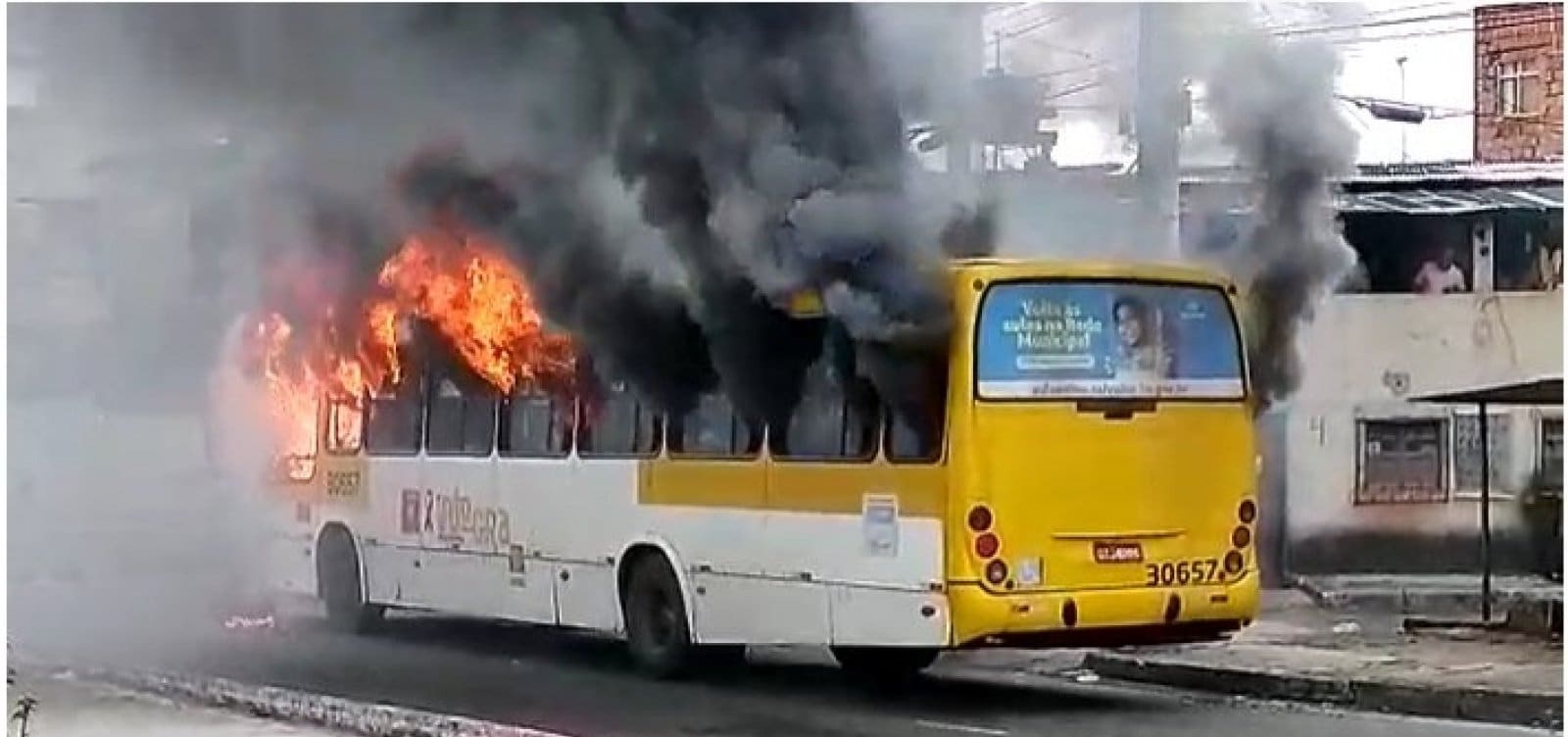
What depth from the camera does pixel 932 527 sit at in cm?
1072

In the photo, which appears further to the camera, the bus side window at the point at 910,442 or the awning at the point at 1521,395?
the awning at the point at 1521,395

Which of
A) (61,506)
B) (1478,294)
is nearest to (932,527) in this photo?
(61,506)

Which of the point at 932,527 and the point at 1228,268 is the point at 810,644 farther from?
the point at 1228,268

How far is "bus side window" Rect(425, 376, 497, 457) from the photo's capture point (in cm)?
1332

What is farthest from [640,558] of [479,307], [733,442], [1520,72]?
[1520,72]

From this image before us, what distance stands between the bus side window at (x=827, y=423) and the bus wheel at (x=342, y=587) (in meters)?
3.82

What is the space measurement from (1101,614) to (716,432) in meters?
1.97

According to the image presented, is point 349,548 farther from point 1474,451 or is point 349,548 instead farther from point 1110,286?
point 1474,451

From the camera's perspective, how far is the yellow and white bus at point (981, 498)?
1066 cm

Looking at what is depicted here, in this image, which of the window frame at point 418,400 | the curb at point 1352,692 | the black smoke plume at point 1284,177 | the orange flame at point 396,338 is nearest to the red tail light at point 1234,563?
the black smoke plume at point 1284,177

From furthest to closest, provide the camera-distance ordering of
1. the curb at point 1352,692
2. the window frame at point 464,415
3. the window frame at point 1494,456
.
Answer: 1. the window frame at point 1494,456
2. the window frame at point 464,415
3. the curb at point 1352,692

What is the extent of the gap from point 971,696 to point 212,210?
12.8 feet

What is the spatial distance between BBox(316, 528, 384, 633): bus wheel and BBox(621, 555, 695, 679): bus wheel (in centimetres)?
242

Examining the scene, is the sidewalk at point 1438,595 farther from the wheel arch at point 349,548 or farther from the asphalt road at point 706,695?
the wheel arch at point 349,548
